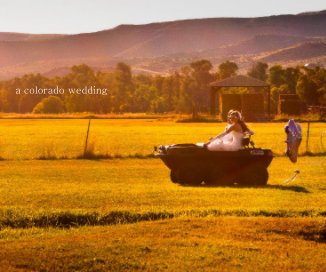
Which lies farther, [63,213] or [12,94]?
[12,94]

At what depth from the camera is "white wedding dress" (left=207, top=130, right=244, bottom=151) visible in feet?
65.8

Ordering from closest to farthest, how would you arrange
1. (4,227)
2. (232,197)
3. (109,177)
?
(4,227), (232,197), (109,177)

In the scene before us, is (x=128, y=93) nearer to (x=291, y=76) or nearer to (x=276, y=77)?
(x=276, y=77)

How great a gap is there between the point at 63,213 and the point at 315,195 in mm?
Result: 6171

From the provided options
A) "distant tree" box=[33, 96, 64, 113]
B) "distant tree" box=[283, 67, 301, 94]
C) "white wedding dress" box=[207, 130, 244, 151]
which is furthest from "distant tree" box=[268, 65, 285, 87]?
"white wedding dress" box=[207, 130, 244, 151]

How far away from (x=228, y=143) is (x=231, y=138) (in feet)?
0.49

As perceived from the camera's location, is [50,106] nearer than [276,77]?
Yes

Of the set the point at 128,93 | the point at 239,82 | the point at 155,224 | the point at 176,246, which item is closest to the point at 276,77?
the point at 128,93

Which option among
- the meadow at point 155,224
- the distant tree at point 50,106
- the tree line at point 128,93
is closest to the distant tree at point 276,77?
the tree line at point 128,93

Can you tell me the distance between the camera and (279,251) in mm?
11977

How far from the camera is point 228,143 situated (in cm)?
2017

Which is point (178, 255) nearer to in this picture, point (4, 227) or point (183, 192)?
point (4, 227)

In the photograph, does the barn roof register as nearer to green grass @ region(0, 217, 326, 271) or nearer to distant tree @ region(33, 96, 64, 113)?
distant tree @ region(33, 96, 64, 113)

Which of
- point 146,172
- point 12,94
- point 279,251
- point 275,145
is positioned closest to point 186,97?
point 12,94
